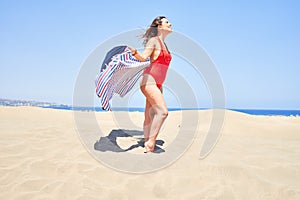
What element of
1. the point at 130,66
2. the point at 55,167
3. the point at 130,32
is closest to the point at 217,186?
the point at 55,167

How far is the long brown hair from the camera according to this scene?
4.21 m

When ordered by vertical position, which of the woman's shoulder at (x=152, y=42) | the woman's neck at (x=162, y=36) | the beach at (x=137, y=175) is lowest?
the beach at (x=137, y=175)

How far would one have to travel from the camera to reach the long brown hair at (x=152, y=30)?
4.21 m

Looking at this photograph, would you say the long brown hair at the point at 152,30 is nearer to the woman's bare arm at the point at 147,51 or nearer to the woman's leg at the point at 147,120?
the woman's bare arm at the point at 147,51

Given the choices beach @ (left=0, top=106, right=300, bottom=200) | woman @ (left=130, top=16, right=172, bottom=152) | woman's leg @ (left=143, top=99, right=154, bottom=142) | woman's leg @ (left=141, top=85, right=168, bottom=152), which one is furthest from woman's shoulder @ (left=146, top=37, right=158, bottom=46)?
beach @ (left=0, top=106, right=300, bottom=200)

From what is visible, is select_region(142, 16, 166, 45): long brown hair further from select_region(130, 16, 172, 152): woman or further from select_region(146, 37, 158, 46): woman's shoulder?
select_region(146, 37, 158, 46): woman's shoulder

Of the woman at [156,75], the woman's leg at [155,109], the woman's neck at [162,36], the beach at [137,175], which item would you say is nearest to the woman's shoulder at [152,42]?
the woman at [156,75]

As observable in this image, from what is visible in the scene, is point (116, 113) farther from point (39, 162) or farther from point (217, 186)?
point (217, 186)

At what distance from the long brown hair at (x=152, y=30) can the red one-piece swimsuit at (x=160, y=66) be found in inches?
11.7

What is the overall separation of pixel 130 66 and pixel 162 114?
117 cm

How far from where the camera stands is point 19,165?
120 inches

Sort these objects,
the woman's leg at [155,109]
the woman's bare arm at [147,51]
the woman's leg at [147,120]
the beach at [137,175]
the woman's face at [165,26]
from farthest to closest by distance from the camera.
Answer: the woman's leg at [147,120], the woman's face at [165,26], the woman's leg at [155,109], the woman's bare arm at [147,51], the beach at [137,175]

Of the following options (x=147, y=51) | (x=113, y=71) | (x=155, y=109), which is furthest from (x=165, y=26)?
(x=155, y=109)

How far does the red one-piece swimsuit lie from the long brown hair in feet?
0.97
